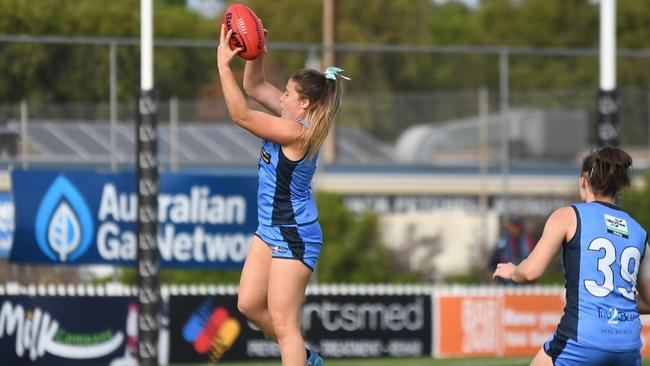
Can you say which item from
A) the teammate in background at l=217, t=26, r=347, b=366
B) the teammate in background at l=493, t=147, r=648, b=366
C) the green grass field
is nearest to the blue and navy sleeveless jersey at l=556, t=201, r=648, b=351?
the teammate in background at l=493, t=147, r=648, b=366

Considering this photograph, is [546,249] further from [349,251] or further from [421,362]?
[349,251]

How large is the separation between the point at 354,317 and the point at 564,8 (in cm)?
3445

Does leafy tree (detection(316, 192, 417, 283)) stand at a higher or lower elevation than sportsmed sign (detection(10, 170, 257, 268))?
lower

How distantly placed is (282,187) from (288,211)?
13 cm

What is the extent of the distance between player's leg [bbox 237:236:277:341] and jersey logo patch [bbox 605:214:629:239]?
200 centimetres

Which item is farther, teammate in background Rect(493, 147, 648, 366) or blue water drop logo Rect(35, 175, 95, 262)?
blue water drop logo Rect(35, 175, 95, 262)

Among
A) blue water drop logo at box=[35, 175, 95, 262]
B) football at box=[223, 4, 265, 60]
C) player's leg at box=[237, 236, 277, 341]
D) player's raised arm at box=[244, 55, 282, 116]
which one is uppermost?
football at box=[223, 4, 265, 60]

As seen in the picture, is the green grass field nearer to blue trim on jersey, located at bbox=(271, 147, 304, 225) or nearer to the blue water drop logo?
the blue water drop logo

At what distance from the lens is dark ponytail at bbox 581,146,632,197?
17.5 feet

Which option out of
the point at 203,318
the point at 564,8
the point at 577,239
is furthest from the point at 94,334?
the point at 564,8

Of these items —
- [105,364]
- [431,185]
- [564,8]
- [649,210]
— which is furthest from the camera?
[564,8]

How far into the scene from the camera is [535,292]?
46.1 feet

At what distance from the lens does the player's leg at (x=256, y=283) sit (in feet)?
21.8

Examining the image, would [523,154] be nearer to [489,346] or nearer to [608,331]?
[489,346]
